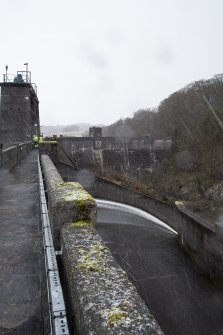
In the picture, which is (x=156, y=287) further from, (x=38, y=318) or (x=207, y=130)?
(x=207, y=130)

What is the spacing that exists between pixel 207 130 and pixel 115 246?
128 feet

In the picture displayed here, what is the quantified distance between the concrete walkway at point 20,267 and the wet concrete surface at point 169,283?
155 inches

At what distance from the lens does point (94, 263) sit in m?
2.39

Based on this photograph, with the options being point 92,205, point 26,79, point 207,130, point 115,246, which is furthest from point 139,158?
point 92,205

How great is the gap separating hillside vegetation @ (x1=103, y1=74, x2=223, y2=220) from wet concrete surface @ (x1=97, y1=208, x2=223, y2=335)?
21268 millimetres

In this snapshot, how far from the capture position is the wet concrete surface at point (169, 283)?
697 cm

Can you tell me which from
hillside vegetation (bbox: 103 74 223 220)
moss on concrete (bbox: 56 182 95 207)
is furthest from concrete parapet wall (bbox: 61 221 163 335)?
hillside vegetation (bbox: 103 74 223 220)

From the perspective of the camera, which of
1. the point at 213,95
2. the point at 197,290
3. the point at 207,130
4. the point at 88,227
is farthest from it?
the point at 213,95

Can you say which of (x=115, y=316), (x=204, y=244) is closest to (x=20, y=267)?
(x=115, y=316)

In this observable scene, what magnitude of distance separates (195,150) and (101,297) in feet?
156

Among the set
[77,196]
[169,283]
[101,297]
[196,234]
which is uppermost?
[77,196]

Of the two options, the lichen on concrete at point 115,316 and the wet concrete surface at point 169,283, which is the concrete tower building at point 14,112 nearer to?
the wet concrete surface at point 169,283

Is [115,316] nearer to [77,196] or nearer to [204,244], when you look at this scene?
[77,196]

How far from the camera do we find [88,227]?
3.38 meters
